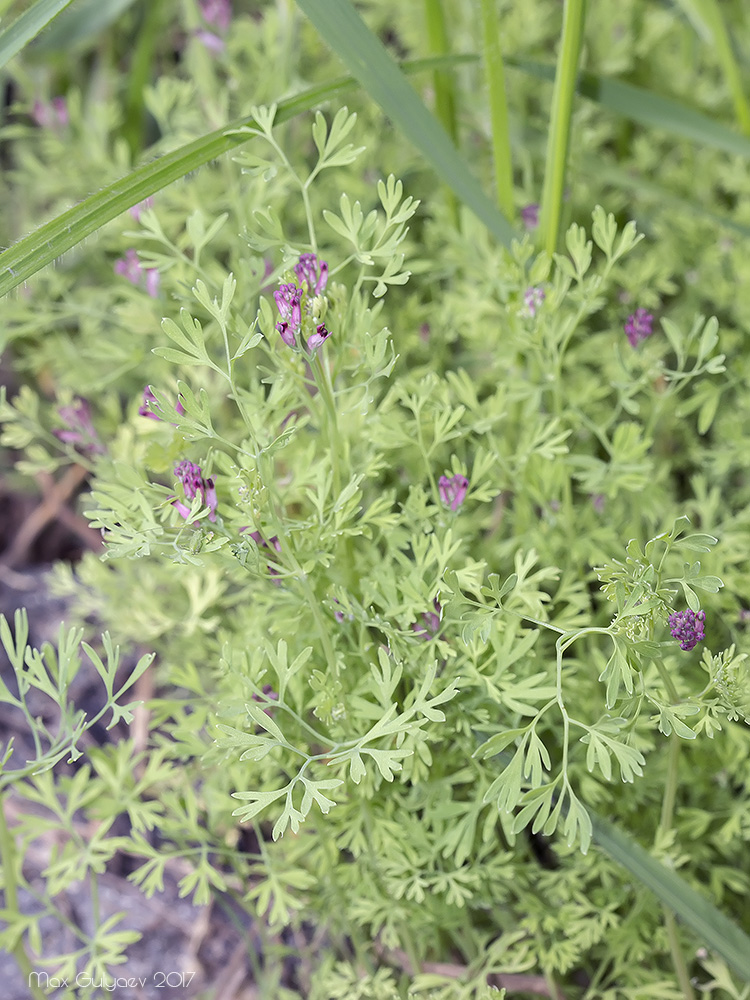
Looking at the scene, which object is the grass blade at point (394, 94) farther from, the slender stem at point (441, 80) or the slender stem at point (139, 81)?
the slender stem at point (139, 81)

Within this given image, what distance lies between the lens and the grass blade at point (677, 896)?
0.78 metres

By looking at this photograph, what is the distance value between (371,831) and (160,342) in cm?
75

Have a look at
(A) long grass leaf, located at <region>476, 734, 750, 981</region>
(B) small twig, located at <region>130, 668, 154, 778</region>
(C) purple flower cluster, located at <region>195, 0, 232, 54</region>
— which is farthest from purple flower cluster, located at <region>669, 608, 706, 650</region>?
(C) purple flower cluster, located at <region>195, 0, 232, 54</region>

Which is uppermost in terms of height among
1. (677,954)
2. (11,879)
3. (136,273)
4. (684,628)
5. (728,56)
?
(136,273)

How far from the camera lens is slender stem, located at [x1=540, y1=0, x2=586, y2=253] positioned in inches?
35.5

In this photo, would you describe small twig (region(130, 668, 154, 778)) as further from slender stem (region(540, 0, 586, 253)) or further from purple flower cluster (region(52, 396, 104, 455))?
slender stem (region(540, 0, 586, 253))

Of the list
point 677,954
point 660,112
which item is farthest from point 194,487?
point 660,112

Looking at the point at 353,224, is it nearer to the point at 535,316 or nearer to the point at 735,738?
the point at 535,316

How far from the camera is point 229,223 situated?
1306 mm

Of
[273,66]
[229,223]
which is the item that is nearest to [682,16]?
[273,66]

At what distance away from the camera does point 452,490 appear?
2.71ft

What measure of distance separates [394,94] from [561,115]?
18cm

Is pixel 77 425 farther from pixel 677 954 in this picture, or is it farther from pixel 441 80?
pixel 677 954

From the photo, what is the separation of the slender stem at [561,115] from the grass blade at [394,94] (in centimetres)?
5
